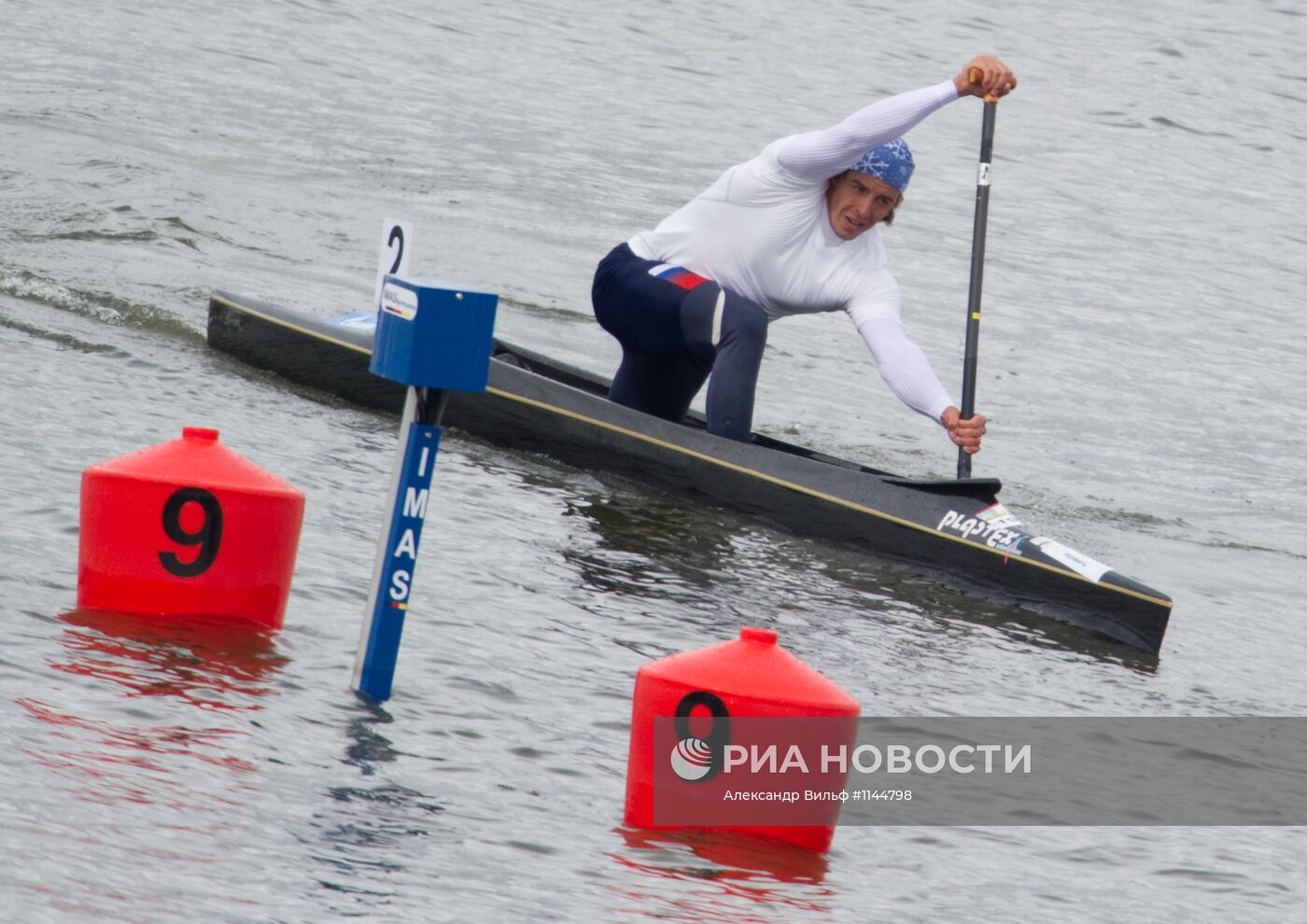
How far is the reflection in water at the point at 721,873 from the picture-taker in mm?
3641

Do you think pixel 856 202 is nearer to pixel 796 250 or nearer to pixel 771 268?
pixel 796 250

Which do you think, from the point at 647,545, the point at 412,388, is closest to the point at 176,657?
the point at 412,388

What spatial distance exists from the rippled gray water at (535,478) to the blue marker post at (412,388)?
0.22 metres

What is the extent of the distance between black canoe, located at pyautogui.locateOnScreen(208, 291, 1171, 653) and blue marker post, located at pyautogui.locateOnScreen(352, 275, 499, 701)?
2.88 meters

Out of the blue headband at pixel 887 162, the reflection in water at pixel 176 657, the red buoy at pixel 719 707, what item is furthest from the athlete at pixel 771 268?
the red buoy at pixel 719 707

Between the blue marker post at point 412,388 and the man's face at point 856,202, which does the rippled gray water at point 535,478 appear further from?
the man's face at point 856,202

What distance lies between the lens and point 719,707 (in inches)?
151

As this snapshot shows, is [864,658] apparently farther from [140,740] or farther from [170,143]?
[170,143]

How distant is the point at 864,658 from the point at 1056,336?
28.2 feet

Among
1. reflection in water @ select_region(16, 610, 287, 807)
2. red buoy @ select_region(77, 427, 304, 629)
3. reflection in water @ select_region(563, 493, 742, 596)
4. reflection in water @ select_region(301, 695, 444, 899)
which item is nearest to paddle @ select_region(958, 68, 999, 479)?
reflection in water @ select_region(563, 493, 742, 596)

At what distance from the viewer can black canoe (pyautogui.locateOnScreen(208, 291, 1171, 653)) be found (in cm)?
651

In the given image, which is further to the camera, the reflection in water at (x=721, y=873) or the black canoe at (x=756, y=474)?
the black canoe at (x=756, y=474)

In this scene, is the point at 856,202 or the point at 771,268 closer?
the point at 856,202

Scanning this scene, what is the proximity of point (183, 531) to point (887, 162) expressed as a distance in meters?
3.29
